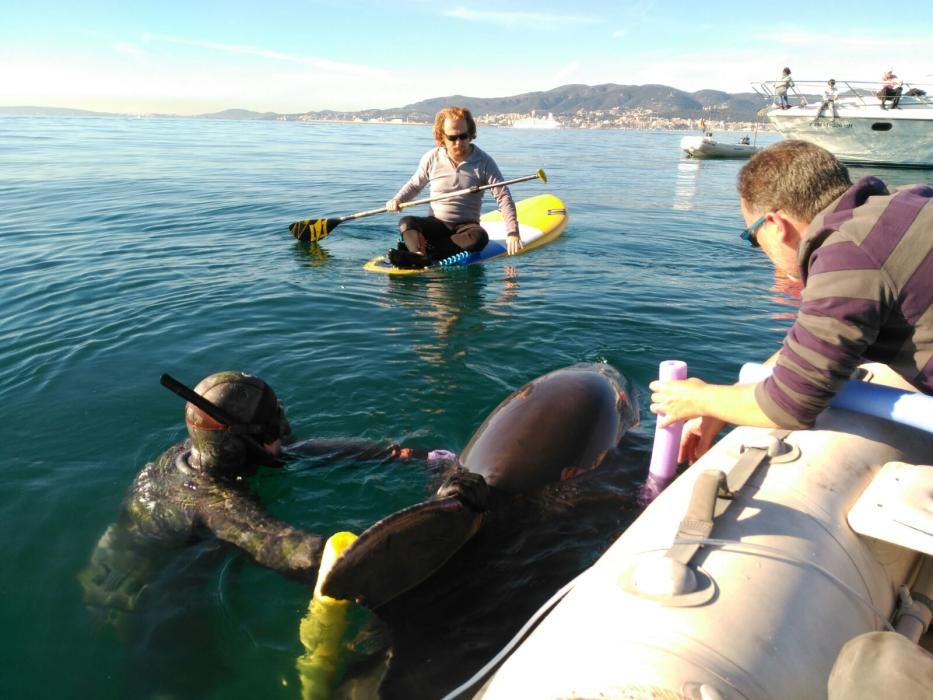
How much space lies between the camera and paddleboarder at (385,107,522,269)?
934 centimetres

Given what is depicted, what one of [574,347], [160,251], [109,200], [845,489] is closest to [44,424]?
[574,347]

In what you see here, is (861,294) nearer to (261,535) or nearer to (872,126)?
(261,535)

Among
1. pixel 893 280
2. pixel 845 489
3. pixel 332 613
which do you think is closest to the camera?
pixel 893 280

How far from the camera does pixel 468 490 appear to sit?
120 inches

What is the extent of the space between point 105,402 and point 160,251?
6.01 metres

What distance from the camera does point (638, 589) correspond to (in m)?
1.86

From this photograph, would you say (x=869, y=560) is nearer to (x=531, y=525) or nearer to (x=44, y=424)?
(x=531, y=525)

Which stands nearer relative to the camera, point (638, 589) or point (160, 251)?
point (638, 589)

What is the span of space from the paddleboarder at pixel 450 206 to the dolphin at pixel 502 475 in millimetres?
5141

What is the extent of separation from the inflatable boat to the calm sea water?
1.07m

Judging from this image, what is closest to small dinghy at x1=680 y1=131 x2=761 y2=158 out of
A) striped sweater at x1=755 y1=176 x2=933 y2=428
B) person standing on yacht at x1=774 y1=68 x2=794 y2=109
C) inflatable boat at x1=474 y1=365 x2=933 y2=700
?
person standing on yacht at x1=774 y1=68 x2=794 y2=109

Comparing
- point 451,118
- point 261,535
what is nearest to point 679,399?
point 261,535

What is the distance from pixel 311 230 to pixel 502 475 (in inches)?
344

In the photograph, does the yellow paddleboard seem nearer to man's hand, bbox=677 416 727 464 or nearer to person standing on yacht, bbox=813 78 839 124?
man's hand, bbox=677 416 727 464
